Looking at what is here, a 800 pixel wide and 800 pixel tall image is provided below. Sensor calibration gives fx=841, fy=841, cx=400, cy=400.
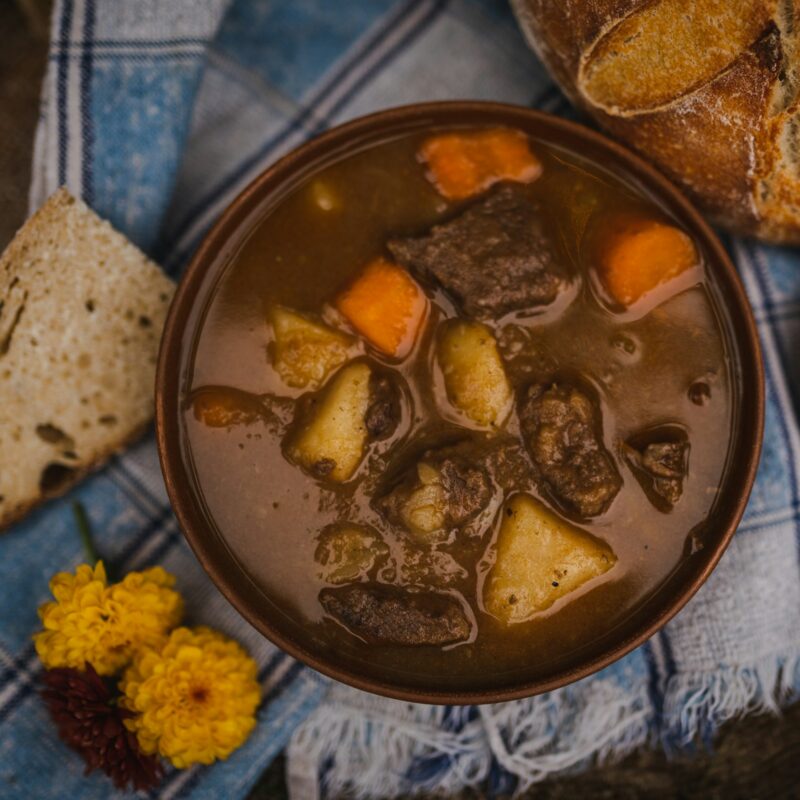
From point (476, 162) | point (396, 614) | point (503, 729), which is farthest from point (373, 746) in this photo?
point (476, 162)

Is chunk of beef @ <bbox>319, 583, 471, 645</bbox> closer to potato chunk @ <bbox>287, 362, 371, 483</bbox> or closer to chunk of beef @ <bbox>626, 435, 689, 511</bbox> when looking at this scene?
potato chunk @ <bbox>287, 362, 371, 483</bbox>

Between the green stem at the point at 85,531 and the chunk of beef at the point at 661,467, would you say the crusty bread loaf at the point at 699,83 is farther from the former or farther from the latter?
Answer: the green stem at the point at 85,531

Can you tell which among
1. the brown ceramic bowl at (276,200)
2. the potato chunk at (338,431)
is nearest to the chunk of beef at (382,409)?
the potato chunk at (338,431)

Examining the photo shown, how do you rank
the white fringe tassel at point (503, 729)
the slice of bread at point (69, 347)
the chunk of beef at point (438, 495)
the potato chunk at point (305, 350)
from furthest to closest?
the white fringe tassel at point (503, 729)
the slice of bread at point (69, 347)
the potato chunk at point (305, 350)
the chunk of beef at point (438, 495)

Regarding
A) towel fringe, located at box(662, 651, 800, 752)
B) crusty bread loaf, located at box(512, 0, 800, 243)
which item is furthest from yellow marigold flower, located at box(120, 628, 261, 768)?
crusty bread loaf, located at box(512, 0, 800, 243)

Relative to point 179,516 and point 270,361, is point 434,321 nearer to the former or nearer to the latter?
point 270,361
